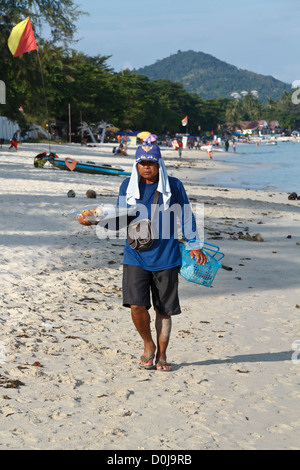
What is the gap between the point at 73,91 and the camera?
6550 centimetres

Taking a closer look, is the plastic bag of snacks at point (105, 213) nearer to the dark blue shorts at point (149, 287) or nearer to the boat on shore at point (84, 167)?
the dark blue shorts at point (149, 287)

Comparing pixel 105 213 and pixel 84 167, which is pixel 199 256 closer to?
pixel 105 213

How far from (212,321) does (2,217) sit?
247 inches

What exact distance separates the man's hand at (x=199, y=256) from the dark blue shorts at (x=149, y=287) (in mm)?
171

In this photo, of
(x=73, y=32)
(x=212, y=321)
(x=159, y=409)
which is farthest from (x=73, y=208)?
(x=73, y=32)

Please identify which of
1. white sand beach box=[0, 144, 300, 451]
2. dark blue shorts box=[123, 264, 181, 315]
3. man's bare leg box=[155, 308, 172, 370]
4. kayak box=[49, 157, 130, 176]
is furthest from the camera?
kayak box=[49, 157, 130, 176]

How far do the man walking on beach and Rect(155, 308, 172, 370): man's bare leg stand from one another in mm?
87

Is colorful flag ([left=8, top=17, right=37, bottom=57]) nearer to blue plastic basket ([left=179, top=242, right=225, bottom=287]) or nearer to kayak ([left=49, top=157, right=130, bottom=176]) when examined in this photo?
kayak ([left=49, top=157, right=130, bottom=176])

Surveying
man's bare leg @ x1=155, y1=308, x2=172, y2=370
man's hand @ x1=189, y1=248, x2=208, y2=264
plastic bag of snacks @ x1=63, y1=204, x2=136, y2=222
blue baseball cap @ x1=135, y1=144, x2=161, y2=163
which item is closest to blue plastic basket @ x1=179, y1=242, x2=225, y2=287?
man's hand @ x1=189, y1=248, x2=208, y2=264

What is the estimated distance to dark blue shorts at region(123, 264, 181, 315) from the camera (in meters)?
4.61

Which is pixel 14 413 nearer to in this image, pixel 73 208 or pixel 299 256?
pixel 299 256

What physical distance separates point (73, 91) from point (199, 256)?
209 ft

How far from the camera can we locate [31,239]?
32.6ft

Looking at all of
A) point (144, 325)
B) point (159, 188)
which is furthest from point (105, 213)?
point (144, 325)
